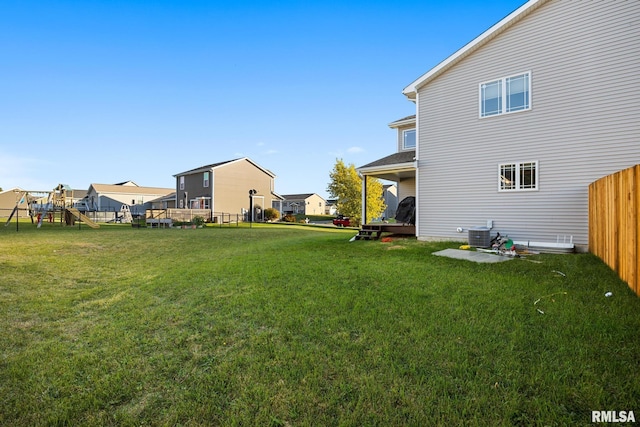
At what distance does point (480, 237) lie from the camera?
9.81 metres

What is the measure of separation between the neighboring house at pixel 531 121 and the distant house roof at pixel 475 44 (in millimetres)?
32

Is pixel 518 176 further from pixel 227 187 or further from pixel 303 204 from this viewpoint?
pixel 303 204

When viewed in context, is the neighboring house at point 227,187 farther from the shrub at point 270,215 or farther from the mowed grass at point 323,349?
the mowed grass at point 323,349

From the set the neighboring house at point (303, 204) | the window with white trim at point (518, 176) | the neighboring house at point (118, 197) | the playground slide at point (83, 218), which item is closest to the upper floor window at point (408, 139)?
the window with white trim at point (518, 176)

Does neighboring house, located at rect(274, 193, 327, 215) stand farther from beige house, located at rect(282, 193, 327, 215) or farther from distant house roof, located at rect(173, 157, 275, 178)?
distant house roof, located at rect(173, 157, 275, 178)

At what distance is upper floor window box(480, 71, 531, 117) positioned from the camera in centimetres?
991

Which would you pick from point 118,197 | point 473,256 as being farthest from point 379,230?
point 118,197

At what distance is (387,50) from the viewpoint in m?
16.1

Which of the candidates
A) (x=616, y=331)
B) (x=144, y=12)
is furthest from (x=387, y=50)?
(x=616, y=331)

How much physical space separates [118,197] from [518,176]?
54.8 meters

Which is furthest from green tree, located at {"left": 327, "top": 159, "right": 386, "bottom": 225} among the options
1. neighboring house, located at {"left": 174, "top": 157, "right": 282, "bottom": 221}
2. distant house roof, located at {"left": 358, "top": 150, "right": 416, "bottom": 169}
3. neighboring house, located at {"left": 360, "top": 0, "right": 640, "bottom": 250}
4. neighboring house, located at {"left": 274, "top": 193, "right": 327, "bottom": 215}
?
neighboring house, located at {"left": 274, "top": 193, "right": 327, "bottom": 215}

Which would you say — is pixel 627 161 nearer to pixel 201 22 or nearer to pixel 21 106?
pixel 201 22

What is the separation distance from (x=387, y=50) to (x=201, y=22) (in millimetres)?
10264

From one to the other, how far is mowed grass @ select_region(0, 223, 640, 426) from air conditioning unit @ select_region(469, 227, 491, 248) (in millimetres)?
3269
